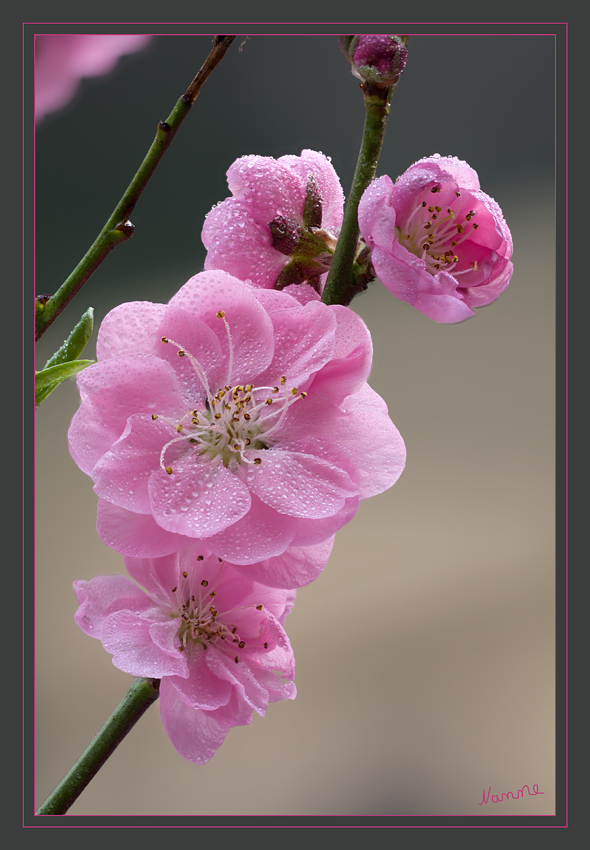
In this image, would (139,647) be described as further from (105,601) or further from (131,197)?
(131,197)

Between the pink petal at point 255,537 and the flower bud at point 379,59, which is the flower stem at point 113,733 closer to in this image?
the pink petal at point 255,537

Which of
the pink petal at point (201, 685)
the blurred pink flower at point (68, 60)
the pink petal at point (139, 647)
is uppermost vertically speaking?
the blurred pink flower at point (68, 60)

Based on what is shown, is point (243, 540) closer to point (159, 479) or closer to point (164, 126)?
point (159, 479)

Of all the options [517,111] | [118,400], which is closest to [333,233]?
[118,400]

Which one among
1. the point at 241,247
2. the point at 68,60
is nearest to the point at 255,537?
the point at 241,247
